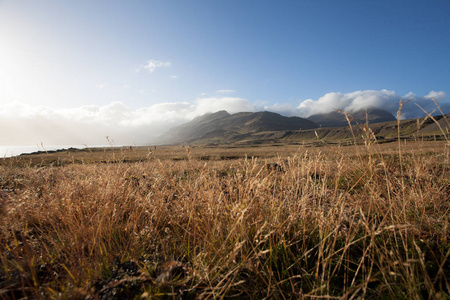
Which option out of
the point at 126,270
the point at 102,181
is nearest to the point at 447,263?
the point at 126,270

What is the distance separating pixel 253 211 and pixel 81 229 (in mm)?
2140

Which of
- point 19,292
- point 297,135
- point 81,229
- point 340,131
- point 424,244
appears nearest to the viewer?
Answer: point 19,292

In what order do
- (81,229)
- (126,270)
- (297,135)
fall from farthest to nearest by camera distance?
Answer: (297,135)
(81,229)
(126,270)

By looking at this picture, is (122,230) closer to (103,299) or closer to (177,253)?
(177,253)

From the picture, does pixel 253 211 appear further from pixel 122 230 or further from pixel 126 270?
pixel 122 230

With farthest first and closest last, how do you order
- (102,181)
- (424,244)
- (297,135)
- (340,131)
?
(297,135)
(340,131)
(102,181)
(424,244)

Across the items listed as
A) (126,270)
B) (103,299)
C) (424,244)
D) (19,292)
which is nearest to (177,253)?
(126,270)

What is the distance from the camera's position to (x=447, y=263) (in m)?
2.11

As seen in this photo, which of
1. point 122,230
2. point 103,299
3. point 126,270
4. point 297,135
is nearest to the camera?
point 103,299

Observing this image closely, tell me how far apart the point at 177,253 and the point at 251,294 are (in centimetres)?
99

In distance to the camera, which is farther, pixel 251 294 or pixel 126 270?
pixel 126 270

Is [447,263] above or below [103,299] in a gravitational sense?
below

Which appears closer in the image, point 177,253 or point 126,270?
point 126,270

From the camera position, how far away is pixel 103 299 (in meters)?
1.69
